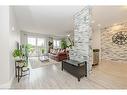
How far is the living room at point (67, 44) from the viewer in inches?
129

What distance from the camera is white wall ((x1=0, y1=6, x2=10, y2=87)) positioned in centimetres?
297

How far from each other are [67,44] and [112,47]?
4138mm

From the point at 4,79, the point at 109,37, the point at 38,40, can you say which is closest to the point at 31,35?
the point at 38,40

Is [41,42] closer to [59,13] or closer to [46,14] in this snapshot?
[46,14]

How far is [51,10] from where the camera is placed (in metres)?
4.70

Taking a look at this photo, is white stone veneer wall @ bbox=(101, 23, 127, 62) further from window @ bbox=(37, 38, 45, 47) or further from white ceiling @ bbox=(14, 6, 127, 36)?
window @ bbox=(37, 38, 45, 47)

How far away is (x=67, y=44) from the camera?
35.8 feet

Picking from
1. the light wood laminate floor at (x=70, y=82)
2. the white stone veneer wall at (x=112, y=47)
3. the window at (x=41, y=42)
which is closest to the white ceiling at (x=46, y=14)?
the light wood laminate floor at (x=70, y=82)

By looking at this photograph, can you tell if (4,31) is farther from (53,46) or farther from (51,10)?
(53,46)

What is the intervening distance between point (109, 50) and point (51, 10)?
564cm

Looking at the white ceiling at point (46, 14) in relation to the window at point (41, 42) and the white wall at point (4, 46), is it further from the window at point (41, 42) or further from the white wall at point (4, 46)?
the window at point (41, 42)

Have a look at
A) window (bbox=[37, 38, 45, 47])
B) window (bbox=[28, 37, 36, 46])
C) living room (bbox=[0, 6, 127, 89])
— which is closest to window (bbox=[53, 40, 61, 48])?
living room (bbox=[0, 6, 127, 89])

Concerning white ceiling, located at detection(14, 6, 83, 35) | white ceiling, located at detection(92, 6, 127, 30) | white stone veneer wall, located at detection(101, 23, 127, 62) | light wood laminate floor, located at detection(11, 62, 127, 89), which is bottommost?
light wood laminate floor, located at detection(11, 62, 127, 89)
